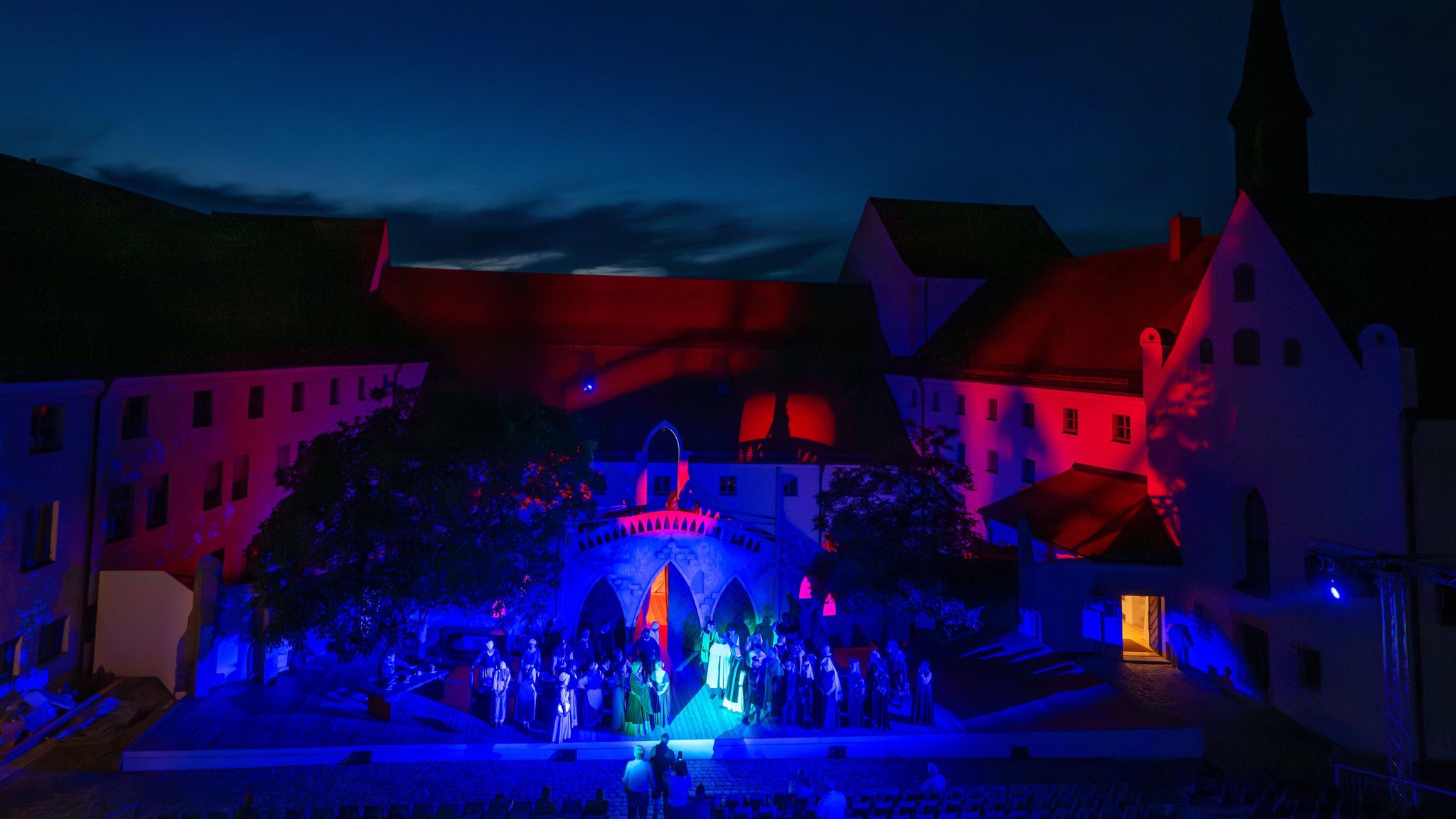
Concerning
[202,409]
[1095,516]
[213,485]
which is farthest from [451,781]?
[1095,516]

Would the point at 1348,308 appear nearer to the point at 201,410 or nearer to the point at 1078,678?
the point at 1078,678

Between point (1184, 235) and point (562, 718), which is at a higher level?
point (1184, 235)

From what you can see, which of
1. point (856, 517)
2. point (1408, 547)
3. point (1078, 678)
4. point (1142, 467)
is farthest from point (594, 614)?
point (1408, 547)

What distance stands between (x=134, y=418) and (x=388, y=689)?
33.9ft

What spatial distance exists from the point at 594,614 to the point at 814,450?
1281 cm

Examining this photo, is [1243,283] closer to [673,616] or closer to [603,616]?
[673,616]

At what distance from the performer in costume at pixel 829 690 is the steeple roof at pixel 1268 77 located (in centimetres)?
1951

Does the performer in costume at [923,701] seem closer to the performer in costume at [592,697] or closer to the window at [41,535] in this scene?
the performer in costume at [592,697]

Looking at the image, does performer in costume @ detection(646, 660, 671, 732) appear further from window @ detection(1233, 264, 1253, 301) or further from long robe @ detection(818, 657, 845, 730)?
window @ detection(1233, 264, 1253, 301)

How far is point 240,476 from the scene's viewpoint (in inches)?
977

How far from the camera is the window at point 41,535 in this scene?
56.3 feet

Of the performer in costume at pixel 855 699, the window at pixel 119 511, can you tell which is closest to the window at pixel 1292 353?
the performer in costume at pixel 855 699

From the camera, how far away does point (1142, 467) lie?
23234 millimetres

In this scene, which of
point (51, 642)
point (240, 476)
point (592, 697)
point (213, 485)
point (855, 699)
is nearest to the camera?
point (592, 697)
